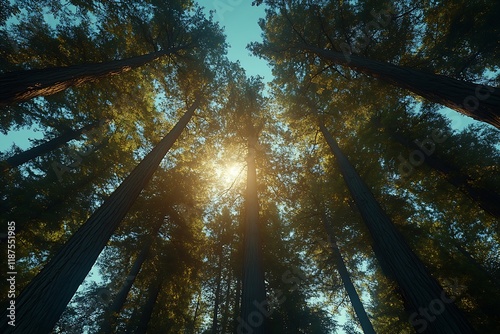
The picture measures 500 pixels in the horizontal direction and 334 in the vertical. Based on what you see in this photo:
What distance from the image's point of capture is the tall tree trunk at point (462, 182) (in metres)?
7.14

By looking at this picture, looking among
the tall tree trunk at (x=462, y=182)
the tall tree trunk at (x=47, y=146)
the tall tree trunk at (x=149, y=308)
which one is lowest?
the tall tree trunk at (x=149, y=308)

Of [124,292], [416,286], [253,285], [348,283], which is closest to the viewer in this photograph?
[416,286]

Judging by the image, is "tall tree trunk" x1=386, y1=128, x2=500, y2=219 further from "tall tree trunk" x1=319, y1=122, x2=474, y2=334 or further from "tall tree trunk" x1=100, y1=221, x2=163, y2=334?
"tall tree trunk" x1=100, y1=221, x2=163, y2=334

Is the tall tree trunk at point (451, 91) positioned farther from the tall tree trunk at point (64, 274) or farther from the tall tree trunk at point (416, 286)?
the tall tree trunk at point (64, 274)

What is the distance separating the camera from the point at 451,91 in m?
3.88

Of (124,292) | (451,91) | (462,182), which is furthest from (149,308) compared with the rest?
(462,182)

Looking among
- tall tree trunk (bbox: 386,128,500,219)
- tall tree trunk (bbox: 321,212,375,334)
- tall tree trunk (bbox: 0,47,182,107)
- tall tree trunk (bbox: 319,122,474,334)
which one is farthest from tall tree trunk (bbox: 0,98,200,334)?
tall tree trunk (bbox: 386,128,500,219)

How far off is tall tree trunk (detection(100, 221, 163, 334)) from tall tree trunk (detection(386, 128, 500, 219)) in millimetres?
11636

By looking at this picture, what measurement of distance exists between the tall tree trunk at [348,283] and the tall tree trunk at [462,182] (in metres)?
5.19

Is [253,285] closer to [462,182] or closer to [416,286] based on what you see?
[416,286]

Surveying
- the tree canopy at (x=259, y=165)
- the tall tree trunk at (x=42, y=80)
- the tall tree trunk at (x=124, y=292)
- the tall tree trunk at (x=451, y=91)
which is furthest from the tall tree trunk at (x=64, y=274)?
the tall tree trunk at (x=451, y=91)

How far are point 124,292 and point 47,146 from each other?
33.6ft

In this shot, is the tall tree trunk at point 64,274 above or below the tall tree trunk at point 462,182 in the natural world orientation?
below

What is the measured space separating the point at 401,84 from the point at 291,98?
675cm
